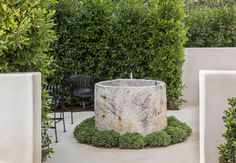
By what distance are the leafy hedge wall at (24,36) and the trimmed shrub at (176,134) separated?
2.50 metres

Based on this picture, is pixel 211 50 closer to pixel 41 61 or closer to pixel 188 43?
pixel 188 43

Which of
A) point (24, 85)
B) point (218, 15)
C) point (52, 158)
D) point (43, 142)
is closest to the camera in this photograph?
point (24, 85)

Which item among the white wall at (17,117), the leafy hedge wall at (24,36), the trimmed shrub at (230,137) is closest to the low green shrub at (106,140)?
the leafy hedge wall at (24,36)

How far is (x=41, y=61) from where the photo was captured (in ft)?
14.5

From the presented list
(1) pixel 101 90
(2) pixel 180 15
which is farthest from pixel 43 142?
(2) pixel 180 15

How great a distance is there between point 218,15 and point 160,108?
4457mm

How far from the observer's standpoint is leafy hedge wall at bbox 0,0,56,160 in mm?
3967

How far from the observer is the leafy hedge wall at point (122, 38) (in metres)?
8.94

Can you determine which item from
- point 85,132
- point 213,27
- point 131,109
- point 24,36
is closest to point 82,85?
point 85,132

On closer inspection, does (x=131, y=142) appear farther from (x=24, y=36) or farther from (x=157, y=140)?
(x=24, y=36)

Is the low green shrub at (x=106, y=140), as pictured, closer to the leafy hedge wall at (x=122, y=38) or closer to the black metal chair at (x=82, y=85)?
the black metal chair at (x=82, y=85)

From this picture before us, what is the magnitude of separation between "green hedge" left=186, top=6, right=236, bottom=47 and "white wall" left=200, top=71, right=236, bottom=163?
6072mm

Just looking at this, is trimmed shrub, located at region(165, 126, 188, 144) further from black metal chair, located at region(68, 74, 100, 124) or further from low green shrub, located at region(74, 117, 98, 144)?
black metal chair, located at region(68, 74, 100, 124)

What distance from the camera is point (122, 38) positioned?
9.02 metres
